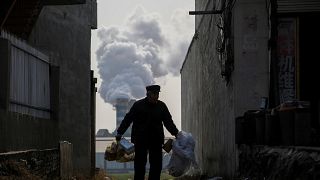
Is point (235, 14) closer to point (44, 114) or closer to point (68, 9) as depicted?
point (44, 114)

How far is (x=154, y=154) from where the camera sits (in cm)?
958

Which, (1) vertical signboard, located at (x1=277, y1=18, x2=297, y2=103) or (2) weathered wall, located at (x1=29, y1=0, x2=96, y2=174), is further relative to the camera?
(2) weathered wall, located at (x1=29, y1=0, x2=96, y2=174)

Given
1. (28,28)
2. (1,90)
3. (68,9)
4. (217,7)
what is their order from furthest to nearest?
(68,9) < (28,28) < (217,7) < (1,90)

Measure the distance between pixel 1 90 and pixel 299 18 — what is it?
5.90 metres

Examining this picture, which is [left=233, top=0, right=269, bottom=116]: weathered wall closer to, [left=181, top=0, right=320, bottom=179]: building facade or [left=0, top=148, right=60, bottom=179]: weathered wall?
[left=181, top=0, right=320, bottom=179]: building facade

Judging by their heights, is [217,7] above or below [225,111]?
above

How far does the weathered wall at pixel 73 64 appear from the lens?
2086 cm

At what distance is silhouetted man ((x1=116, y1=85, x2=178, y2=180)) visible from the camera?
9508 millimetres

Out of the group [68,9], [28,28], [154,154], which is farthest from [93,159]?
[154,154]

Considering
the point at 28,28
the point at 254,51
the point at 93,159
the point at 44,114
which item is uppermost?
the point at 28,28

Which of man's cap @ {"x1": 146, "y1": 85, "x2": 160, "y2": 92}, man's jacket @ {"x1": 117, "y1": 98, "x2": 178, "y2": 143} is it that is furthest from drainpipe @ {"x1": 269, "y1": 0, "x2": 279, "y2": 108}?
man's cap @ {"x1": 146, "y1": 85, "x2": 160, "y2": 92}

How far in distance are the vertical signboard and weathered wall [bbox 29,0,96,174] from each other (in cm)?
949

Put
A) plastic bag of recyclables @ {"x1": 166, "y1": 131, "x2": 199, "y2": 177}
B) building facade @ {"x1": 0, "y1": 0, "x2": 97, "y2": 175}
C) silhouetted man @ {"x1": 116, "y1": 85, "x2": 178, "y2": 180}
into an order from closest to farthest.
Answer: silhouetted man @ {"x1": 116, "y1": 85, "x2": 178, "y2": 180}, building facade @ {"x1": 0, "y1": 0, "x2": 97, "y2": 175}, plastic bag of recyclables @ {"x1": 166, "y1": 131, "x2": 199, "y2": 177}

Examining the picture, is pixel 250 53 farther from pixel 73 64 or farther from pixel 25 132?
pixel 73 64
